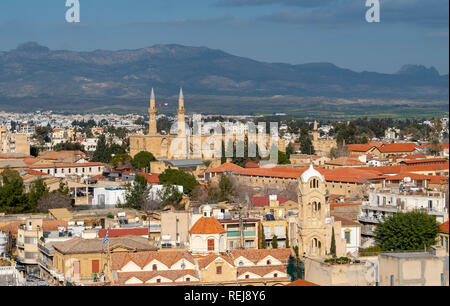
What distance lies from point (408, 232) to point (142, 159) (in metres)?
38.2

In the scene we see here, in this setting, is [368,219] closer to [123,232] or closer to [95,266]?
[123,232]

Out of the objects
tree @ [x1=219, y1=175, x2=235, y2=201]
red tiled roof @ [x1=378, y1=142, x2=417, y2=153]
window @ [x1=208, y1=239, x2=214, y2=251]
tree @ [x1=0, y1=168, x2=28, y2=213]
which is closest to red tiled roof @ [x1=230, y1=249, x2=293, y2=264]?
window @ [x1=208, y1=239, x2=214, y2=251]

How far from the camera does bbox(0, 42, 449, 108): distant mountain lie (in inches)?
6280

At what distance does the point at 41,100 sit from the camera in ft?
531

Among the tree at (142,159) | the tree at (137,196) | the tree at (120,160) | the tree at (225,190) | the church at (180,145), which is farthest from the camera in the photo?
the church at (180,145)

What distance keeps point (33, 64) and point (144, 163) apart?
11728cm

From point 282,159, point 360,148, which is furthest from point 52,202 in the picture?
point 360,148

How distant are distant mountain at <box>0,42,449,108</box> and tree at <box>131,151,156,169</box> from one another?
316 feet

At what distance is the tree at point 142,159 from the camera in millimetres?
56000

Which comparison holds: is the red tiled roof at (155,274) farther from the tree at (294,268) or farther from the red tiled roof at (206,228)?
the red tiled roof at (206,228)

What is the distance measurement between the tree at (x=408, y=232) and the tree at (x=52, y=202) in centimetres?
1551

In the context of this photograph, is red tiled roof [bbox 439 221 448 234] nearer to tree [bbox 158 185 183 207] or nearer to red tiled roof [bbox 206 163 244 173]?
tree [bbox 158 185 183 207]

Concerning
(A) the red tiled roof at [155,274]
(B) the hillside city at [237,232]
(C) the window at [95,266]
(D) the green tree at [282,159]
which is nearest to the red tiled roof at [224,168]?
(B) the hillside city at [237,232]
